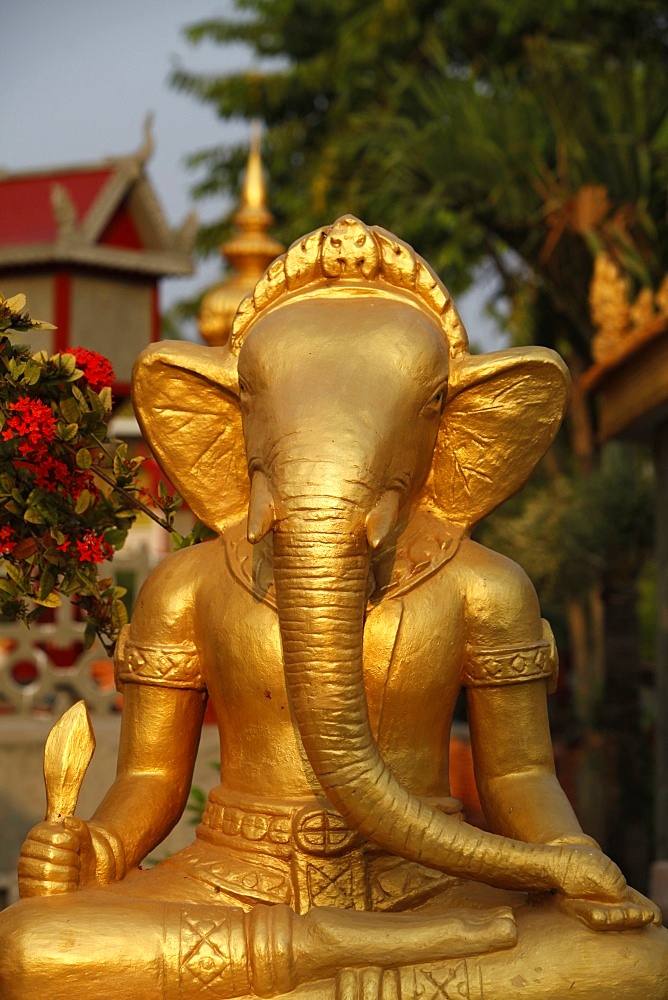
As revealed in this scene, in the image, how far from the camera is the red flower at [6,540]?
3.42 m

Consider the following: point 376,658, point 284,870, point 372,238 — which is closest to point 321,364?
point 372,238

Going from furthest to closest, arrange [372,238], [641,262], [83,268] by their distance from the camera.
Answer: [641,262] < [83,268] < [372,238]

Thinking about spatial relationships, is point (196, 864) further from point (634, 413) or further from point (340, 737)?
point (634, 413)

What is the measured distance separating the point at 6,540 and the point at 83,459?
0.25 m

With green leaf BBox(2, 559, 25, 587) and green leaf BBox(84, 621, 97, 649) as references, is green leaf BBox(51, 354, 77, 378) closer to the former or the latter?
green leaf BBox(2, 559, 25, 587)

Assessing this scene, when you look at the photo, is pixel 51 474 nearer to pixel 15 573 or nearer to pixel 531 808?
pixel 15 573

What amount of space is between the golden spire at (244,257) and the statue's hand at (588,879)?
4413 mm

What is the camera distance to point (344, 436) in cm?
273

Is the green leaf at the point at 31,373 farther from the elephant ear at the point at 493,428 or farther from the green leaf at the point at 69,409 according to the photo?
the elephant ear at the point at 493,428

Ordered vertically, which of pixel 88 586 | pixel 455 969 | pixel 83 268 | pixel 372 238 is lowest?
pixel 455 969

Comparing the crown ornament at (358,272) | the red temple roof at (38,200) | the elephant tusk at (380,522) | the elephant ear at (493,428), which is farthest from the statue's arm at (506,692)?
the red temple roof at (38,200)

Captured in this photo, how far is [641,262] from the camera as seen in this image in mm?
13383

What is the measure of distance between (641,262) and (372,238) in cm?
1071

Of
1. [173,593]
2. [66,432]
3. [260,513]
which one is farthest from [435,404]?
[66,432]
